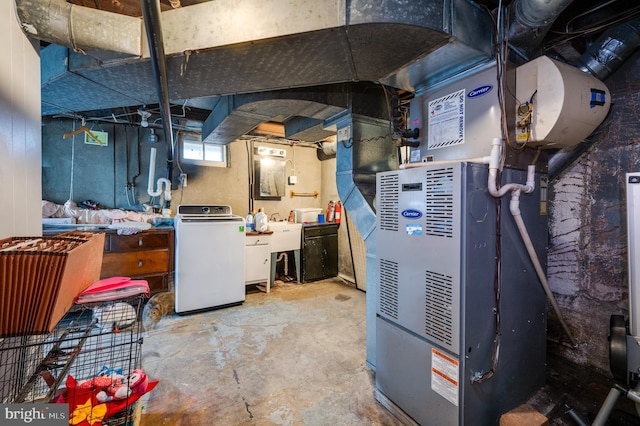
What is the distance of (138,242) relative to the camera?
3.06m

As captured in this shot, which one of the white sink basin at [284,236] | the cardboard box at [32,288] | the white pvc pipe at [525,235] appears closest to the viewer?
the cardboard box at [32,288]

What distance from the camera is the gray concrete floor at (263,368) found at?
1.70 m

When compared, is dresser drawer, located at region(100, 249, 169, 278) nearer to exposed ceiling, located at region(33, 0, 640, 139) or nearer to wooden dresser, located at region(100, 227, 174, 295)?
wooden dresser, located at region(100, 227, 174, 295)

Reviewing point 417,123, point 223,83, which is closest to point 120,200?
point 223,83

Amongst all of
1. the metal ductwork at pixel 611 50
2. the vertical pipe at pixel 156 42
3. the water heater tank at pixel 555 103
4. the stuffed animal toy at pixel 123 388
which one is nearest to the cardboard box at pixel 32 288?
the stuffed animal toy at pixel 123 388

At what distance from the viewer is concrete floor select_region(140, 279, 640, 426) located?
1660 mm

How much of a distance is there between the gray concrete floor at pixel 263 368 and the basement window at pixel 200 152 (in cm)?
214

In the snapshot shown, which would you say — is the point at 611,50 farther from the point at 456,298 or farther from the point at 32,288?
the point at 32,288

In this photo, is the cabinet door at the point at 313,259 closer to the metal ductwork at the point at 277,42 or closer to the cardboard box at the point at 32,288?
the metal ductwork at the point at 277,42

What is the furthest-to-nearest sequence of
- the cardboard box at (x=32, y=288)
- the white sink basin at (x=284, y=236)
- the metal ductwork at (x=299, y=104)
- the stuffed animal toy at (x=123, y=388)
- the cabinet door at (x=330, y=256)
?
the cabinet door at (x=330, y=256), the white sink basin at (x=284, y=236), the metal ductwork at (x=299, y=104), the stuffed animal toy at (x=123, y=388), the cardboard box at (x=32, y=288)

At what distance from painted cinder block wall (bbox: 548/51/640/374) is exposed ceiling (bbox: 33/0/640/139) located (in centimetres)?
45

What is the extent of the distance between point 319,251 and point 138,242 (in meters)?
2.48

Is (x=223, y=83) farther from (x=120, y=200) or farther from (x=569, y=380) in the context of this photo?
(x=569, y=380)

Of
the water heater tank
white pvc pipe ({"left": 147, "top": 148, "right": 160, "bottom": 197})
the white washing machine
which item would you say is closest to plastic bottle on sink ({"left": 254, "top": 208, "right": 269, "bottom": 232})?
the white washing machine
